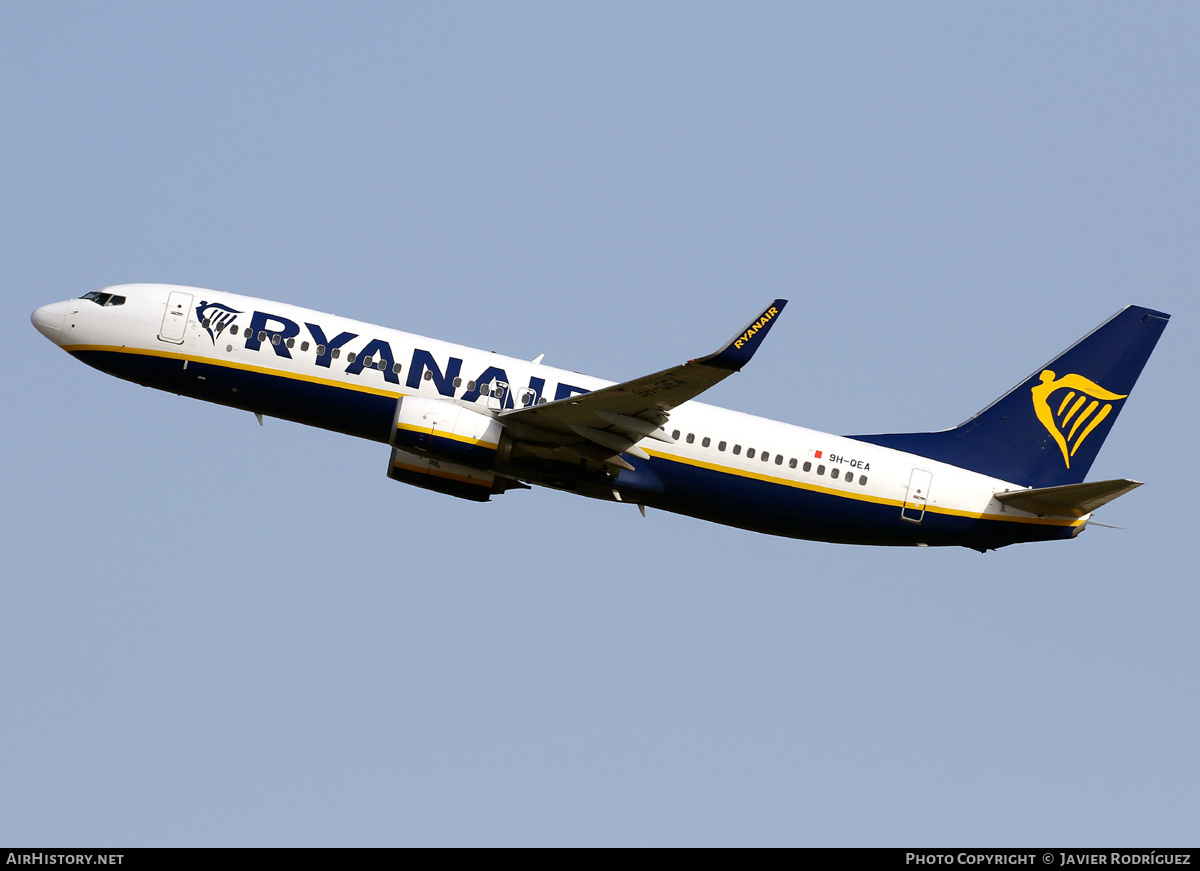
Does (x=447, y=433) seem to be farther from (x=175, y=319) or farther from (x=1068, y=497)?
(x=1068, y=497)

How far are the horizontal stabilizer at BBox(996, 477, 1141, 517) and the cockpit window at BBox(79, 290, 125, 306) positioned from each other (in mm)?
28058

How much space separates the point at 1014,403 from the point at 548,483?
16197 mm

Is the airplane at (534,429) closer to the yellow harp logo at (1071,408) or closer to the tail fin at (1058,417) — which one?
the tail fin at (1058,417)

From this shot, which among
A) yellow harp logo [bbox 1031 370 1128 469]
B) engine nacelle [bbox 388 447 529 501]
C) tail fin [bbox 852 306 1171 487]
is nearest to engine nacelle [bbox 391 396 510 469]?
engine nacelle [bbox 388 447 529 501]

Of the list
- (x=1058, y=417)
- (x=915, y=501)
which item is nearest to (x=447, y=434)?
(x=915, y=501)

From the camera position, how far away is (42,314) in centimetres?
4288

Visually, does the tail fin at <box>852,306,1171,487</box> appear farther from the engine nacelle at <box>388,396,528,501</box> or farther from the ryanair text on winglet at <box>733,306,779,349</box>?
the engine nacelle at <box>388,396,528,501</box>

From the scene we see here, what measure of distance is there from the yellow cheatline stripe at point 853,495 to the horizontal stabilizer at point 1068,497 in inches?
11.5

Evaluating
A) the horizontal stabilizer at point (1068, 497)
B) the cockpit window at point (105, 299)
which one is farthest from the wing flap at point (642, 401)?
the cockpit window at point (105, 299)

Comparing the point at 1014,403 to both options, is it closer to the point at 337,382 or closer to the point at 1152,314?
the point at 1152,314

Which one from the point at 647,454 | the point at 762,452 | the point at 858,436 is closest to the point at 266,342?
the point at 647,454

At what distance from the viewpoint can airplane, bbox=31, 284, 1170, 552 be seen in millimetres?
40219

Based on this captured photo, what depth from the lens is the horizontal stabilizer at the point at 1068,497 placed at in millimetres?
39844

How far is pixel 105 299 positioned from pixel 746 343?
66.7 ft
